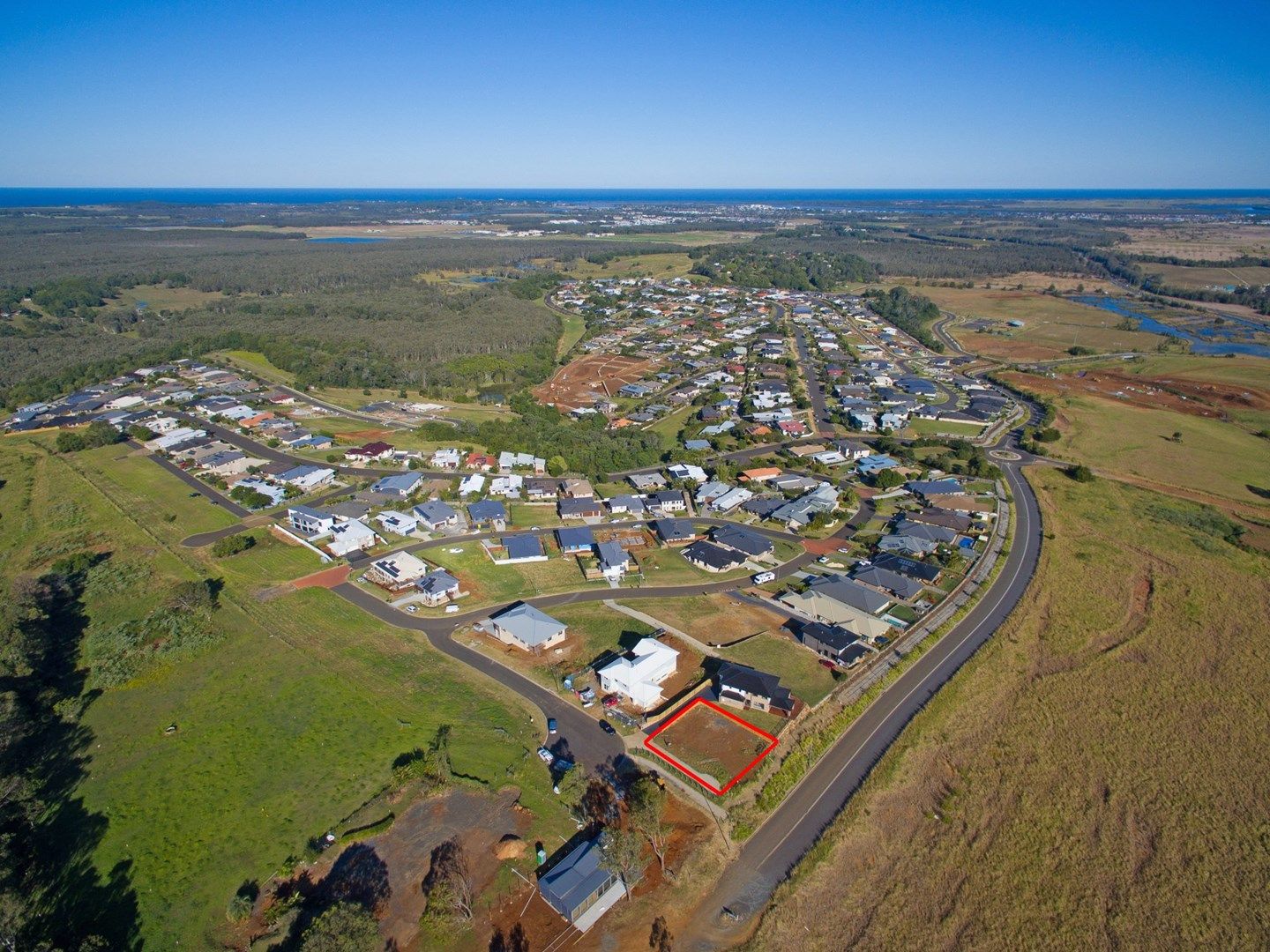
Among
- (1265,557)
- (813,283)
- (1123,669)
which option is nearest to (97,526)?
(1123,669)

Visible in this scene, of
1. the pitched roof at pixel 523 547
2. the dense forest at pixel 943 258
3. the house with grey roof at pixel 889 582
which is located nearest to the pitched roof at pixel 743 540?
the house with grey roof at pixel 889 582

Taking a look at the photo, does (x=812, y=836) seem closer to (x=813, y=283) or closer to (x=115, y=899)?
(x=115, y=899)

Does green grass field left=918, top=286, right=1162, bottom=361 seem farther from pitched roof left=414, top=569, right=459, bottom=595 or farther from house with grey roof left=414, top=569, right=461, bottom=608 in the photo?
house with grey roof left=414, top=569, right=461, bottom=608

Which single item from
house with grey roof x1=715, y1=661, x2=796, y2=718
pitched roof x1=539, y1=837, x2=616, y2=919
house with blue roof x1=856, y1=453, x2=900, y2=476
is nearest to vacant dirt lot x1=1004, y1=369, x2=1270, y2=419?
house with blue roof x1=856, y1=453, x2=900, y2=476

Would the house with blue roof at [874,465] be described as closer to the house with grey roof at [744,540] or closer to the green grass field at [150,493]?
the house with grey roof at [744,540]

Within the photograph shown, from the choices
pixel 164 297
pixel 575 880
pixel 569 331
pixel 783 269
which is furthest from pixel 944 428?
pixel 164 297
